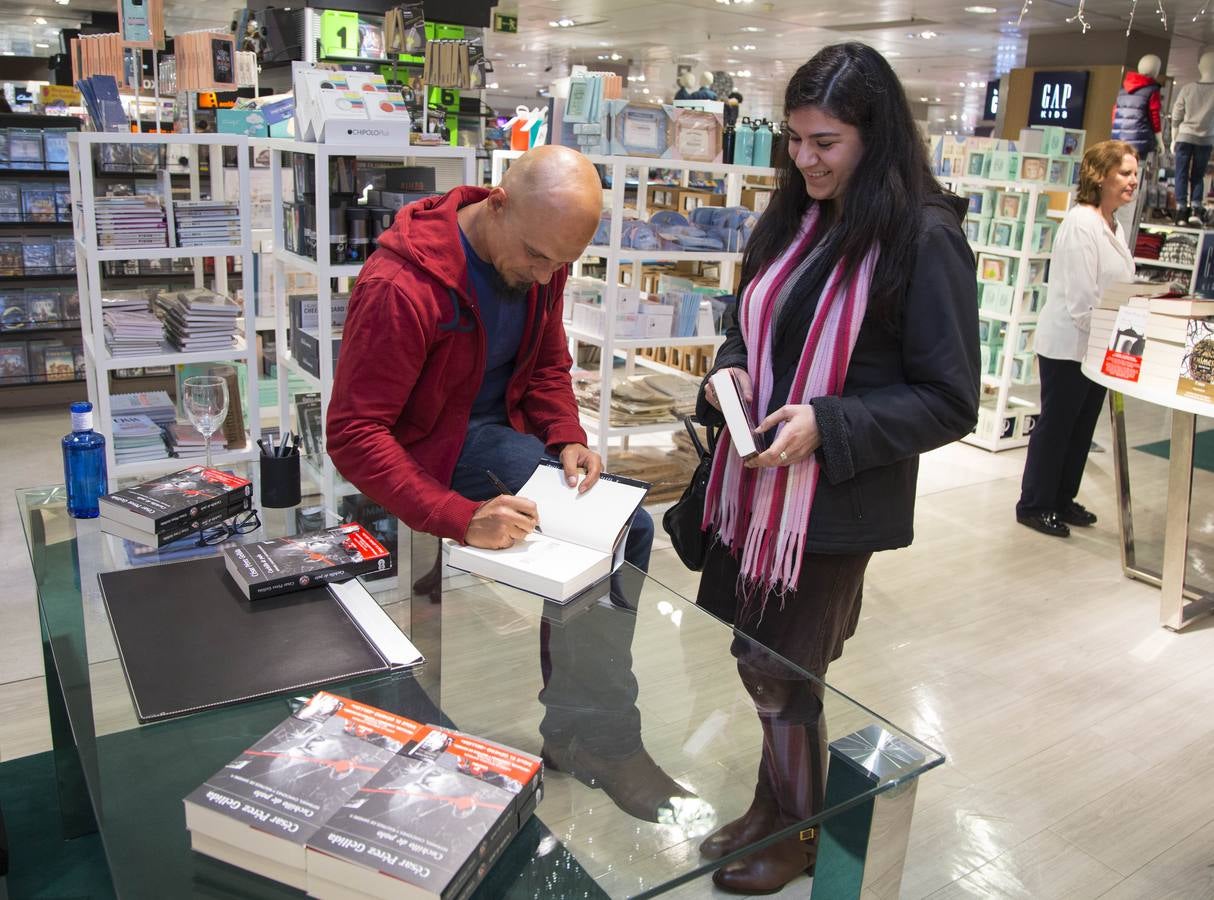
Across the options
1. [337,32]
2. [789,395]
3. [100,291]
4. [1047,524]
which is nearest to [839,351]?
[789,395]

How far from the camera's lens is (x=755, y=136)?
4660 mm

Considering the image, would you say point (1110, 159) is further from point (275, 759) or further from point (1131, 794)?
point (275, 759)

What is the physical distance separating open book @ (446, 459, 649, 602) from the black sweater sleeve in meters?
0.37

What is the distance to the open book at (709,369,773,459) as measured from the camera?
1871mm

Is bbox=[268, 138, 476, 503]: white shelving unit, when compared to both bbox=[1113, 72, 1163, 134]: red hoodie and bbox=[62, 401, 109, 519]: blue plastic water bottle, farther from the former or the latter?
bbox=[1113, 72, 1163, 134]: red hoodie

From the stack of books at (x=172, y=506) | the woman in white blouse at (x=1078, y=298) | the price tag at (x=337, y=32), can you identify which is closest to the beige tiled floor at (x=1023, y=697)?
the woman in white blouse at (x=1078, y=298)

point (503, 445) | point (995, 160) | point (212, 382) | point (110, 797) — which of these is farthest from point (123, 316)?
point (995, 160)

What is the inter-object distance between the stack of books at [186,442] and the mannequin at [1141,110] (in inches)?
334

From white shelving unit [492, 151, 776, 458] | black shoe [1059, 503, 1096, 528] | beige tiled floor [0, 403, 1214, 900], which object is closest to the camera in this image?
beige tiled floor [0, 403, 1214, 900]

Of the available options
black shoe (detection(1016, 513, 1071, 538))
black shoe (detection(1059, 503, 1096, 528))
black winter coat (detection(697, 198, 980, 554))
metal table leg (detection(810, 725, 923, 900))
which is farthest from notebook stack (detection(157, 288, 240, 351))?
black shoe (detection(1059, 503, 1096, 528))

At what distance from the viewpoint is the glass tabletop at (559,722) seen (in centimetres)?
112

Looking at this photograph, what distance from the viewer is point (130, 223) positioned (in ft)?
13.1

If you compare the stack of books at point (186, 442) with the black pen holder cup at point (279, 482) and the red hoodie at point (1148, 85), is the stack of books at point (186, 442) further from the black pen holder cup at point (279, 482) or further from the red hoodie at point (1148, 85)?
the red hoodie at point (1148, 85)

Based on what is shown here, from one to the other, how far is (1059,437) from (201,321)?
3859mm
